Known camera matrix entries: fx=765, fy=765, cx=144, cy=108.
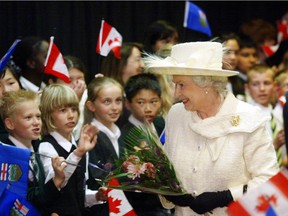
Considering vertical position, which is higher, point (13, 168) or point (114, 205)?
point (13, 168)

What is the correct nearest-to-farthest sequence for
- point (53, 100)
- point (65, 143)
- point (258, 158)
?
point (258, 158) < point (65, 143) < point (53, 100)

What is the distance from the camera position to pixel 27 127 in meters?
5.06

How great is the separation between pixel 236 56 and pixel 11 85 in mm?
3264

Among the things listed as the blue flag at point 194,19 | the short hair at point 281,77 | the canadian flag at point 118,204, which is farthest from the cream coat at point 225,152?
the blue flag at point 194,19

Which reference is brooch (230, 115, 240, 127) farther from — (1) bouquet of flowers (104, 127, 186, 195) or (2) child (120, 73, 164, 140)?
(2) child (120, 73, 164, 140)

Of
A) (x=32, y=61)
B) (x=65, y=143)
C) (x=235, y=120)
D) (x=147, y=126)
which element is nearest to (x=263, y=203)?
(x=235, y=120)

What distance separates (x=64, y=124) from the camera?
17.4 ft

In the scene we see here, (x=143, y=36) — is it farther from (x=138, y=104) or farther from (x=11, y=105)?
(x=11, y=105)

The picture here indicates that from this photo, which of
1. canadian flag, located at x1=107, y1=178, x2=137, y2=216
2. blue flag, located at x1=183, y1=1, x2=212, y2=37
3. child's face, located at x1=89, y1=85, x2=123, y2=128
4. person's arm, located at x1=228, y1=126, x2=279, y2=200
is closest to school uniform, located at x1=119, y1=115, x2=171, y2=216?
canadian flag, located at x1=107, y1=178, x2=137, y2=216

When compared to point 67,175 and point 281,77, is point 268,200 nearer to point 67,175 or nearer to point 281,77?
point 67,175

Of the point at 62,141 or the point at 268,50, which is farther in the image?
the point at 268,50

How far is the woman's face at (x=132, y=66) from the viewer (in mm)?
6777

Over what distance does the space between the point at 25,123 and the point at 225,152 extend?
1.36 m

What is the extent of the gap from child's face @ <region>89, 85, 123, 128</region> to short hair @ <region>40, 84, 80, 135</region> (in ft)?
1.35
